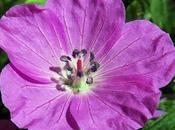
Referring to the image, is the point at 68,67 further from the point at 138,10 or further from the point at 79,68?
the point at 138,10

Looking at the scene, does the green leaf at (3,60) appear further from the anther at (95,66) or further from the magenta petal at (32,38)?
the anther at (95,66)

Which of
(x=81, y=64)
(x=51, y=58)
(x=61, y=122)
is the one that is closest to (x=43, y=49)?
(x=51, y=58)

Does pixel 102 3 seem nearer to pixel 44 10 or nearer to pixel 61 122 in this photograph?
pixel 44 10

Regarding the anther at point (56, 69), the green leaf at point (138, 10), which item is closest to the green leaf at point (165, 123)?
the anther at point (56, 69)

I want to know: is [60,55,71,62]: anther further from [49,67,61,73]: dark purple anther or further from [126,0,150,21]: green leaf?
[126,0,150,21]: green leaf

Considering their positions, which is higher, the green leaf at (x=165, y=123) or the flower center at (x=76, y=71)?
the flower center at (x=76, y=71)

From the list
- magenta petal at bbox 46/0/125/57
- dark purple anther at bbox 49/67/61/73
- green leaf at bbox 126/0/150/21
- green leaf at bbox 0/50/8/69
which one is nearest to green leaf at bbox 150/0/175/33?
green leaf at bbox 126/0/150/21
